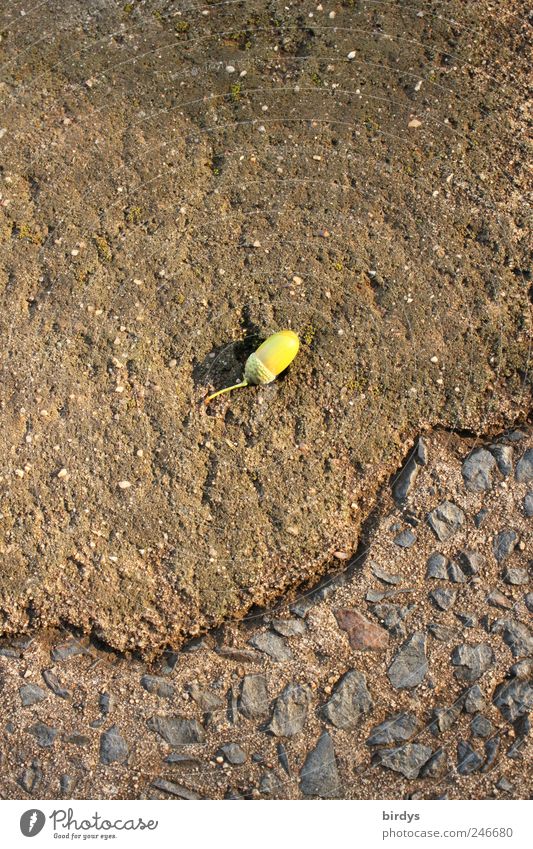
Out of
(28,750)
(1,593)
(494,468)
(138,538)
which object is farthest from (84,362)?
(494,468)

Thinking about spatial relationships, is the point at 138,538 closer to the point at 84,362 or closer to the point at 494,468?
the point at 84,362

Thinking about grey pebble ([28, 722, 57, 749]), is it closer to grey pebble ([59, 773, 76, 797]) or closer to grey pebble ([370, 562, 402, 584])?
grey pebble ([59, 773, 76, 797])

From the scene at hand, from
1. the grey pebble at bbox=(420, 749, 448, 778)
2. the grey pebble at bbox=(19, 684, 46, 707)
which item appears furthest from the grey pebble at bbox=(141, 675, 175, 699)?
the grey pebble at bbox=(420, 749, 448, 778)

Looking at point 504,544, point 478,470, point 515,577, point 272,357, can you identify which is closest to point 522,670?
point 515,577

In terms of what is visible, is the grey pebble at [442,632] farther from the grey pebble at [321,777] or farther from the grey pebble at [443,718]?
the grey pebble at [321,777]

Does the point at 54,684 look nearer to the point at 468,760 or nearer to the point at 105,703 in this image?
the point at 105,703

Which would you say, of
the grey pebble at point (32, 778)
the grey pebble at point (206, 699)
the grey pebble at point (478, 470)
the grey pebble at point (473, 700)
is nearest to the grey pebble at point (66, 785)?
the grey pebble at point (32, 778)
